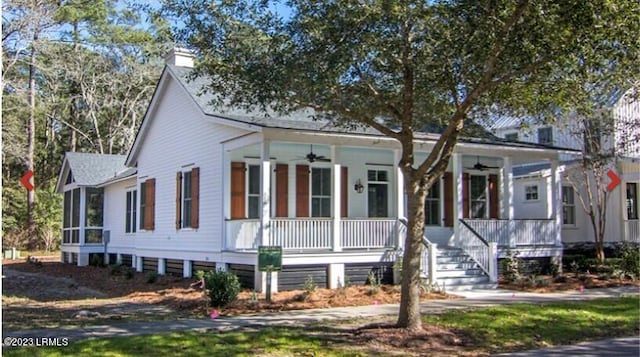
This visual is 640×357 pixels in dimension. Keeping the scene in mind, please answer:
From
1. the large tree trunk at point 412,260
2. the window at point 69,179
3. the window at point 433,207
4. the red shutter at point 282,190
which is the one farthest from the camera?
the window at point 69,179

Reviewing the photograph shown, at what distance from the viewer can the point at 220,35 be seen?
1142 cm

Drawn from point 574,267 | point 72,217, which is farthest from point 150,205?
point 574,267

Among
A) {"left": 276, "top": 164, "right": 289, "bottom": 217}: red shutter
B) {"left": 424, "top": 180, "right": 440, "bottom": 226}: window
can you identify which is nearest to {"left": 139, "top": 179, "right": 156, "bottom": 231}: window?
{"left": 276, "top": 164, "right": 289, "bottom": 217}: red shutter

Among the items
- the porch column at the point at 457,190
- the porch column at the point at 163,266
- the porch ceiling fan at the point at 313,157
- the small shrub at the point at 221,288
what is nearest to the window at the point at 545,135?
the porch column at the point at 457,190

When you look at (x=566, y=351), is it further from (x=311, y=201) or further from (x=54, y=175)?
(x=54, y=175)

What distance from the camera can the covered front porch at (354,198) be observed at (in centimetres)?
1588

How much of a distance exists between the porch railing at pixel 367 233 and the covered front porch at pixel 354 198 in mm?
26

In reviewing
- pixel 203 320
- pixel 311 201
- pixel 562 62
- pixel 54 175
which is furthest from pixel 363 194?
pixel 54 175

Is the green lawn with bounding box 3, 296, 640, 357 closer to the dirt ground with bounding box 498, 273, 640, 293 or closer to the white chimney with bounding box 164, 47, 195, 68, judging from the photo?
the dirt ground with bounding box 498, 273, 640, 293

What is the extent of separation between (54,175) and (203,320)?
4170cm

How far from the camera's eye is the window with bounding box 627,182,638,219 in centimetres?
2625

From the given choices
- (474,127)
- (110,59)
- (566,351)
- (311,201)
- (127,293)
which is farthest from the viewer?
(110,59)

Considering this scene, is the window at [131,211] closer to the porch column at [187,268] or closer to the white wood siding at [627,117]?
the porch column at [187,268]

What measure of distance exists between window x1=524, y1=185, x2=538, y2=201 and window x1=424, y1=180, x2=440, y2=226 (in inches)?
252
